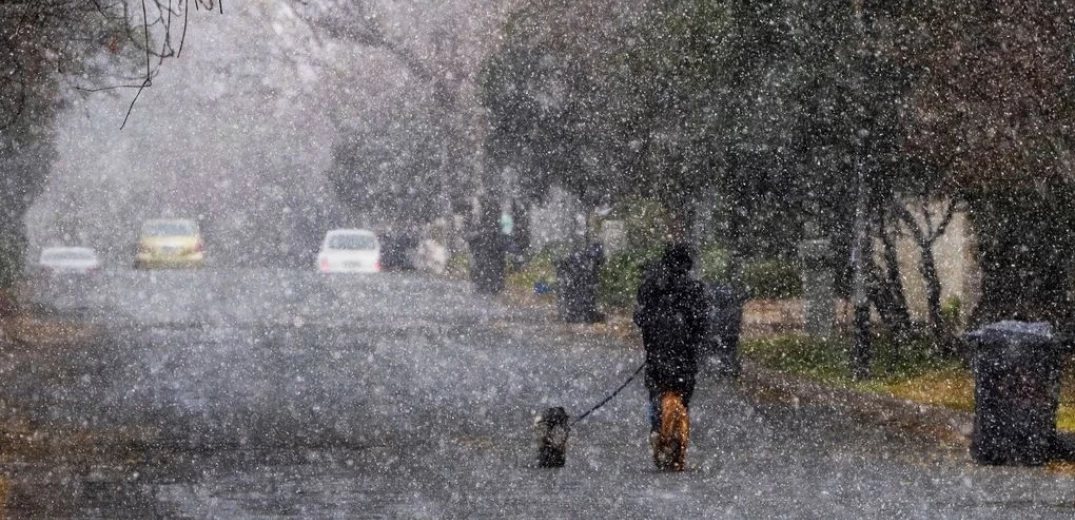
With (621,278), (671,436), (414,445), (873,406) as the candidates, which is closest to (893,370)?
(873,406)

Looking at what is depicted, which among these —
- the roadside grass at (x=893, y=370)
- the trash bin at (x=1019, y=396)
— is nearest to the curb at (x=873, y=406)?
the roadside grass at (x=893, y=370)

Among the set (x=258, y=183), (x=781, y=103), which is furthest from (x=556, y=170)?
(x=258, y=183)

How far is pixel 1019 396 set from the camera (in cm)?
1230

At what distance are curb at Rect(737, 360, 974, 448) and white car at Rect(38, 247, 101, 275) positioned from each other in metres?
39.7

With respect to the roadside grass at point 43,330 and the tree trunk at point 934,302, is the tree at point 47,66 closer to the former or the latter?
the roadside grass at point 43,330

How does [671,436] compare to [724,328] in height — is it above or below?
above

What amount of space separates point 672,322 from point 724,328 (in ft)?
26.9

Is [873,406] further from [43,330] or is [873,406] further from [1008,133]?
[43,330]

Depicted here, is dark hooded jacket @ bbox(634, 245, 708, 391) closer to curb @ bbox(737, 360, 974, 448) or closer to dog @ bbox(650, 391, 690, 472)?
dog @ bbox(650, 391, 690, 472)

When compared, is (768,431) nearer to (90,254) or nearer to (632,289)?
(632,289)

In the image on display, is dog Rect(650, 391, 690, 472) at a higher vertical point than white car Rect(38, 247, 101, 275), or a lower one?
higher

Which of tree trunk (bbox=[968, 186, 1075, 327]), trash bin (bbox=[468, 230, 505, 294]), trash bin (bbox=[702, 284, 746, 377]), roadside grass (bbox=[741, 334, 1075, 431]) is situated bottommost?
trash bin (bbox=[468, 230, 505, 294])

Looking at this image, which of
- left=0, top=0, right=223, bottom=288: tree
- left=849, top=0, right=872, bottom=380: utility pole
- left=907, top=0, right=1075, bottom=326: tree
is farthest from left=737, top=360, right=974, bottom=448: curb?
left=0, top=0, right=223, bottom=288: tree

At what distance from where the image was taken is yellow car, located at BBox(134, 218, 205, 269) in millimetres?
55625
